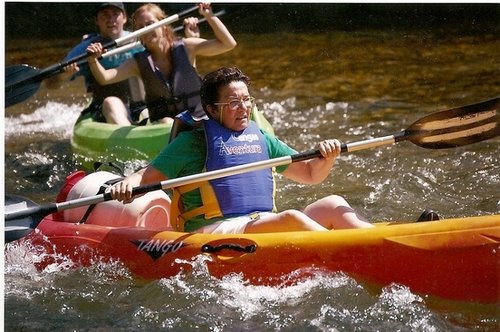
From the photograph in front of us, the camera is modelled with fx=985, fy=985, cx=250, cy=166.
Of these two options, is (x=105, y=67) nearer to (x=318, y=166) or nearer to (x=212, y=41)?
(x=212, y=41)

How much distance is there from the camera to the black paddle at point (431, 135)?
334 cm

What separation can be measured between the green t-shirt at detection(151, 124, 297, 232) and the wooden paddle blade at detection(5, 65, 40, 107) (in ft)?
5.02

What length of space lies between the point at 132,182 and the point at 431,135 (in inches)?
42.9

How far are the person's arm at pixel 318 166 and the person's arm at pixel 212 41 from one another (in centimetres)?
174

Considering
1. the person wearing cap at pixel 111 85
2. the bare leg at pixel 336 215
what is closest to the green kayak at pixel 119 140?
the person wearing cap at pixel 111 85

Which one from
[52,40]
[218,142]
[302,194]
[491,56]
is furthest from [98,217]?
[52,40]

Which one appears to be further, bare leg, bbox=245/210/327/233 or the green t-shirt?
the green t-shirt

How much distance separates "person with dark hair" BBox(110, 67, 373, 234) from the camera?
333 cm

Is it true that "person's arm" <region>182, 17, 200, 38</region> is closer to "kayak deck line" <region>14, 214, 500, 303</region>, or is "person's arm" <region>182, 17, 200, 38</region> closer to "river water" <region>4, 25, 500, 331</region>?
"river water" <region>4, 25, 500, 331</region>

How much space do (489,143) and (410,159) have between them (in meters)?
0.46

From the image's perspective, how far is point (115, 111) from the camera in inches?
209

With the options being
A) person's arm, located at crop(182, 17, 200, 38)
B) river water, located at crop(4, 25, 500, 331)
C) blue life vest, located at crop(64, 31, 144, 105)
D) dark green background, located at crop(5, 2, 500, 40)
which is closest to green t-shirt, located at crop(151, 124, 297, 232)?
river water, located at crop(4, 25, 500, 331)

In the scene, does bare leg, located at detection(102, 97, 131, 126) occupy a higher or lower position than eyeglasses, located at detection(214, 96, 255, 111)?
lower

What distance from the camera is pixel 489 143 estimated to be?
5.09 metres
